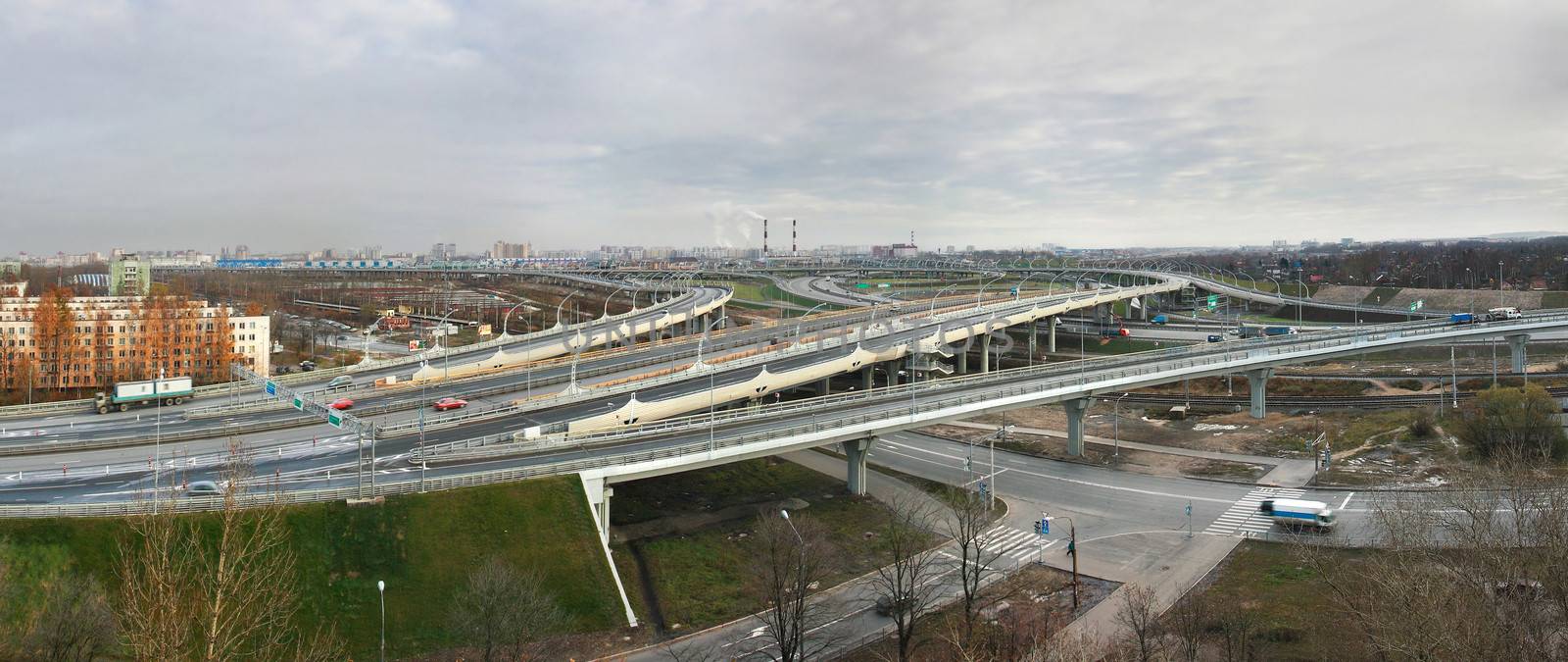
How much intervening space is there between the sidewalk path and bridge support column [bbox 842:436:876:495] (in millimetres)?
21473

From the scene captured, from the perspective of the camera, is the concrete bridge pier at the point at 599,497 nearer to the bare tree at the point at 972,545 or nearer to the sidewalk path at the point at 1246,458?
the bare tree at the point at 972,545

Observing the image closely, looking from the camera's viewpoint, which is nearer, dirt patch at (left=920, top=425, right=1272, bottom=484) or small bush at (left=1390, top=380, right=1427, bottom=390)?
dirt patch at (left=920, top=425, right=1272, bottom=484)

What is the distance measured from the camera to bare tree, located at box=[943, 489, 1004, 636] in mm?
31422

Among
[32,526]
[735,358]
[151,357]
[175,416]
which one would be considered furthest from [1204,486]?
[151,357]

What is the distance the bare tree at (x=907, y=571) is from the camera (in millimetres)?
30188

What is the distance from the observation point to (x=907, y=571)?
37156 millimetres

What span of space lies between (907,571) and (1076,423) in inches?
1023

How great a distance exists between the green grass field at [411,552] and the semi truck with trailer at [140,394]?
28.2 m

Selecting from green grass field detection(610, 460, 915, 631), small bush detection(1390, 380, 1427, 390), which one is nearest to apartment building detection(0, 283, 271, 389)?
green grass field detection(610, 460, 915, 631)

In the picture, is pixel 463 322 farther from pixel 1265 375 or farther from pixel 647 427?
pixel 1265 375

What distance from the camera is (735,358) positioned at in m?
71.1

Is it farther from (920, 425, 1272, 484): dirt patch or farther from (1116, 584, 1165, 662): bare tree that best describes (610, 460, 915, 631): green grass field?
(920, 425, 1272, 484): dirt patch

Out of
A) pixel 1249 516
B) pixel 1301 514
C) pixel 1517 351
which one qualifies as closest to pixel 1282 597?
pixel 1301 514

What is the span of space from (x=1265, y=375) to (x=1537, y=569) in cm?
4457
